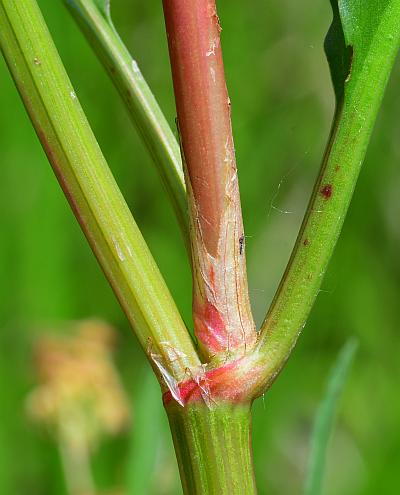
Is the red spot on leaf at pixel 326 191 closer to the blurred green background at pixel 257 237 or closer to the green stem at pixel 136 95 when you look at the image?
the green stem at pixel 136 95

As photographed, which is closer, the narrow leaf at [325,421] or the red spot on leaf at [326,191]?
the red spot on leaf at [326,191]

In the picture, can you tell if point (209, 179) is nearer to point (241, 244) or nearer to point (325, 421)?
point (241, 244)

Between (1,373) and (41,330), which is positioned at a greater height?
(41,330)

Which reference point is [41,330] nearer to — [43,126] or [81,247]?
[81,247]

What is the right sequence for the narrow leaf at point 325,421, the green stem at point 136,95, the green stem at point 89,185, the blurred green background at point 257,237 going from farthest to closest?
the blurred green background at point 257,237
the narrow leaf at point 325,421
the green stem at point 136,95
the green stem at point 89,185

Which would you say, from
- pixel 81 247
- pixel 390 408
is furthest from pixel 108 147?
Result: pixel 390 408

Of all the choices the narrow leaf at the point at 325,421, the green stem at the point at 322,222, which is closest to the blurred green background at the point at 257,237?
the narrow leaf at the point at 325,421

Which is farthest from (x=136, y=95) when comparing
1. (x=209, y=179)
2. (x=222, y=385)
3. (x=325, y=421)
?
(x=325, y=421)
